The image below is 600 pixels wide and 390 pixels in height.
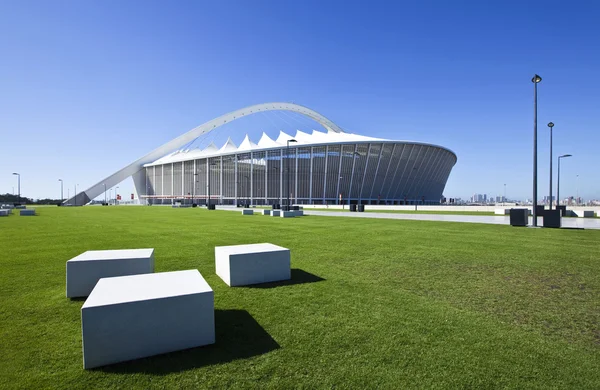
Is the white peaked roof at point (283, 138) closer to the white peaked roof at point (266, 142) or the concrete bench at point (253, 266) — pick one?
the white peaked roof at point (266, 142)

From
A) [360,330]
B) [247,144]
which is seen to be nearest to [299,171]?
[247,144]

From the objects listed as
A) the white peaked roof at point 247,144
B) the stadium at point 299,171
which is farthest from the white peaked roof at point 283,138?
the white peaked roof at point 247,144

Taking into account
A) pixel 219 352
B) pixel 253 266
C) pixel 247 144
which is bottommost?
pixel 219 352

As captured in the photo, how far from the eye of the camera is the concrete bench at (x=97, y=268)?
5.81 meters

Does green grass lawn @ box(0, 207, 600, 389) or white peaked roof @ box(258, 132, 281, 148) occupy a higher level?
white peaked roof @ box(258, 132, 281, 148)

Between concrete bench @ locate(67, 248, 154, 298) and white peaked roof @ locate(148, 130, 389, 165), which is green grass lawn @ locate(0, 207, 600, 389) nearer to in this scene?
concrete bench @ locate(67, 248, 154, 298)

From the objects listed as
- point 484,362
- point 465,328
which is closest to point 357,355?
point 484,362

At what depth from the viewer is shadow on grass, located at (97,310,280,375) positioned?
3.51 meters

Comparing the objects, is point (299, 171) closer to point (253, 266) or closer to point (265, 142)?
point (265, 142)

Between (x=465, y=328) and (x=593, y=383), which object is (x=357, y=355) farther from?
(x=593, y=383)

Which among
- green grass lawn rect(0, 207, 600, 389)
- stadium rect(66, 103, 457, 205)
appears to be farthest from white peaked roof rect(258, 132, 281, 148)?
green grass lawn rect(0, 207, 600, 389)

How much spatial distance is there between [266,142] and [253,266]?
245 feet

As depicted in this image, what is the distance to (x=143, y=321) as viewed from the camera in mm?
3715

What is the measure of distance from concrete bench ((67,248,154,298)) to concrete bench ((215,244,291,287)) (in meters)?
1.52
